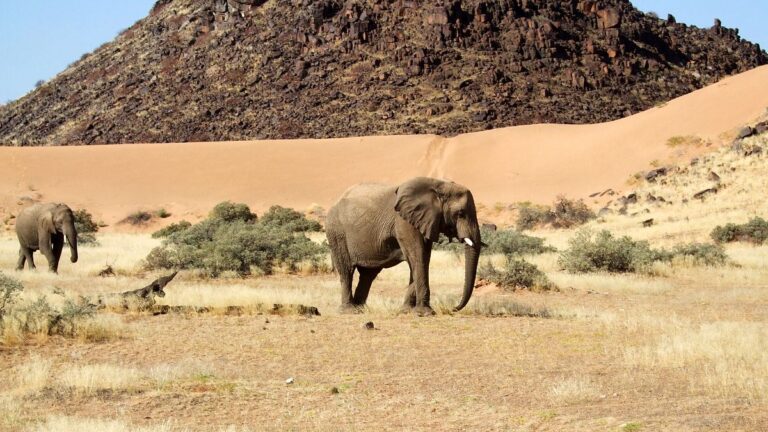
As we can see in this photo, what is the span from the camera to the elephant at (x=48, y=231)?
21.6 metres

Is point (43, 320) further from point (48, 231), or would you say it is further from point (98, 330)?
point (48, 231)

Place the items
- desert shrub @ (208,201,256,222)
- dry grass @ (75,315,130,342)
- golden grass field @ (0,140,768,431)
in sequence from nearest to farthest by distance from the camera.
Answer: golden grass field @ (0,140,768,431), dry grass @ (75,315,130,342), desert shrub @ (208,201,256,222)

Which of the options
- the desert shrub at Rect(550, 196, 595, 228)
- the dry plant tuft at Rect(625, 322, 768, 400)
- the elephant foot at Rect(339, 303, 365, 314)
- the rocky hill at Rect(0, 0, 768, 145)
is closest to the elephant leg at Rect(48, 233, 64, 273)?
the elephant foot at Rect(339, 303, 365, 314)

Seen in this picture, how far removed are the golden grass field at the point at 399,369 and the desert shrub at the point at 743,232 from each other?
12087 mm

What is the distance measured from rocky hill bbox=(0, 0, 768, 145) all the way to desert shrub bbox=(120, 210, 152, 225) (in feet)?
74.6

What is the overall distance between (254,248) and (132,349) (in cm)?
1244

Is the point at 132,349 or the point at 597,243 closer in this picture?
the point at 132,349

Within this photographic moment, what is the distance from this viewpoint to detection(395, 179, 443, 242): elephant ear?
1293cm

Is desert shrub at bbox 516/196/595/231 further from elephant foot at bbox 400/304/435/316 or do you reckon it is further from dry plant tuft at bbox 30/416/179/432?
dry plant tuft at bbox 30/416/179/432

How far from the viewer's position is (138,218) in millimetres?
51062

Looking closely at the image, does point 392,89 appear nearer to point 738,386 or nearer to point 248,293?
point 248,293

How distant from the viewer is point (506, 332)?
11.6m

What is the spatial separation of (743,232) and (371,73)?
5275 centimetres

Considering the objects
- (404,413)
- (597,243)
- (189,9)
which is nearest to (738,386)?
(404,413)
